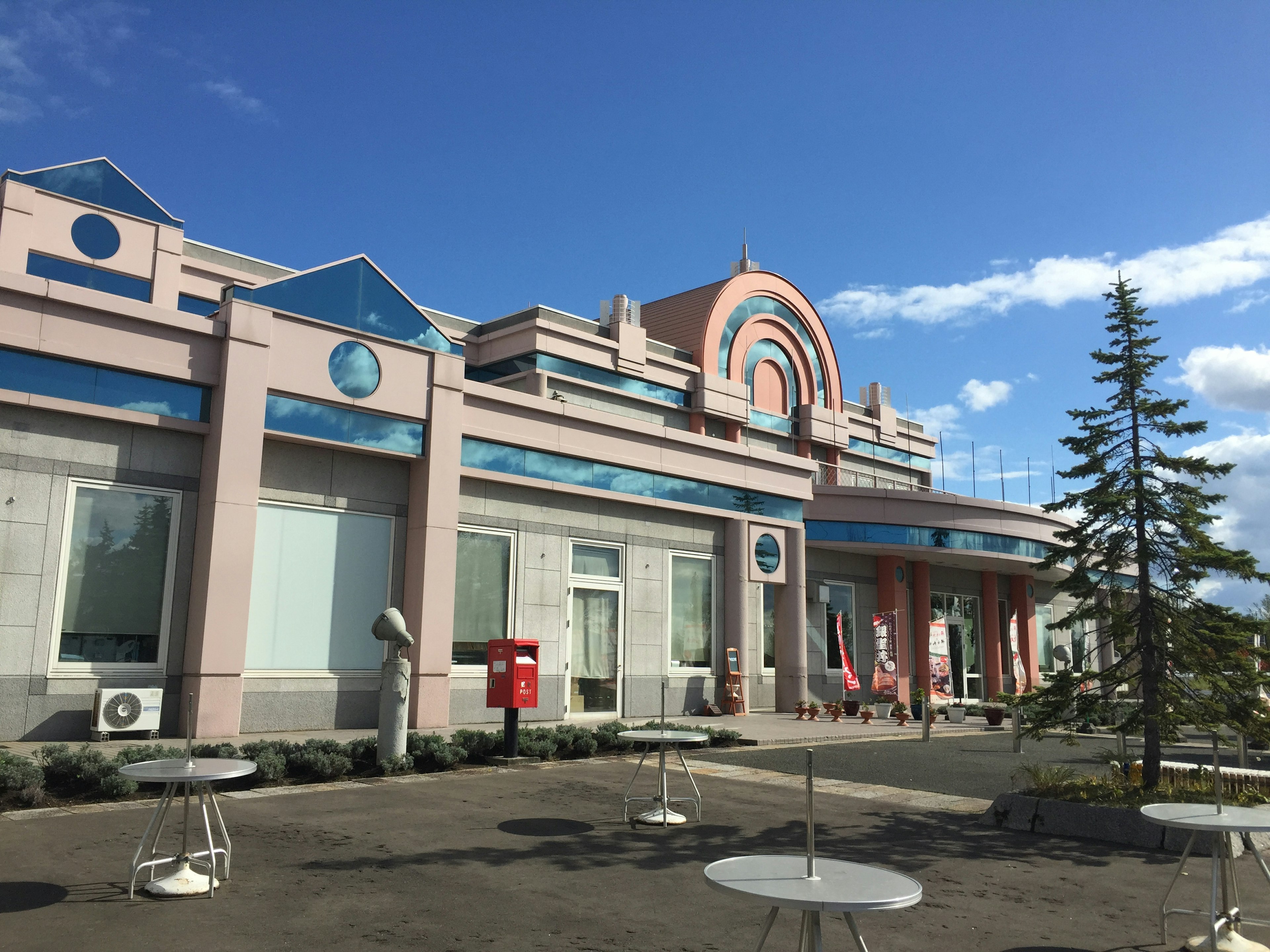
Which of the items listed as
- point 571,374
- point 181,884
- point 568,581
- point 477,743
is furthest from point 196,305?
point 181,884

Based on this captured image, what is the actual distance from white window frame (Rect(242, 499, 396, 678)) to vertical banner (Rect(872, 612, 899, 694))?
1324cm

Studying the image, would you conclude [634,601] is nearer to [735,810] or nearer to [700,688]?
[700,688]

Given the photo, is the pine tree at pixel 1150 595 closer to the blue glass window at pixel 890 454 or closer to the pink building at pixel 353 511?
the pink building at pixel 353 511

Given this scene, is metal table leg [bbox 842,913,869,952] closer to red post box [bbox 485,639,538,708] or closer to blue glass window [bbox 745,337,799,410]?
red post box [bbox 485,639,538,708]

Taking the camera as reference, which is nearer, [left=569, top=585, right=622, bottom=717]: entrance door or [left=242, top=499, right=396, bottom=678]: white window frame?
[left=242, top=499, right=396, bottom=678]: white window frame

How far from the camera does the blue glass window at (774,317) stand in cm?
3375

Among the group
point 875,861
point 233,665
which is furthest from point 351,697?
point 875,861

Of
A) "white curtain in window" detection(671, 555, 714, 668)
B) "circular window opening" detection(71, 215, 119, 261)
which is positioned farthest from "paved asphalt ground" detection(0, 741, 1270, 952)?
"circular window opening" detection(71, 215, 119, 261)

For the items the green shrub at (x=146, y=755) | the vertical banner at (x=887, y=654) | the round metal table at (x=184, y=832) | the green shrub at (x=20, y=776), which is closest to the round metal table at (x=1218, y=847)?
the round metal table at (x=184, y=832)

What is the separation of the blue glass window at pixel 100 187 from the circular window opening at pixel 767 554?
16104 mm

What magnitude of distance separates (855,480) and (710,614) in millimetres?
15128

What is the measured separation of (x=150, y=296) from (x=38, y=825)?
16339 millimetres

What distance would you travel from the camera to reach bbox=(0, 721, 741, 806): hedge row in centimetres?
985

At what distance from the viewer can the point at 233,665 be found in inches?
569
